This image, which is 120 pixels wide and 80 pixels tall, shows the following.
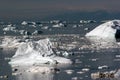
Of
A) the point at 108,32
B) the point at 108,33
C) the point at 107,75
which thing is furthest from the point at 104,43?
the point at 107,75

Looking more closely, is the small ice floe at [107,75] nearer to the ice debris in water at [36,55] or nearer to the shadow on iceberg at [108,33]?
the ice debris in water at [36,55]

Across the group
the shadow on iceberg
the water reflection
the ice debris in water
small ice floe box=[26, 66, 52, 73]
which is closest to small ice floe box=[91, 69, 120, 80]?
small ice floe box=[26, 66, 52, 73]

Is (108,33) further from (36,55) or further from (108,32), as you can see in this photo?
(36,55)

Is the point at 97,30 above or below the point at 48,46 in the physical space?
below

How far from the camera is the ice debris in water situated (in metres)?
28.3

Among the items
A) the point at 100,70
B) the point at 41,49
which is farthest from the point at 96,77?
the point at 41,49

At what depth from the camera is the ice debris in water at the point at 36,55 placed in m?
28.3

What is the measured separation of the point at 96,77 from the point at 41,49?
6.36 metres

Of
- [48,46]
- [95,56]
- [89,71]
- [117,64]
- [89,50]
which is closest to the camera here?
[89,71]

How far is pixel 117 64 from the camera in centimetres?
2727

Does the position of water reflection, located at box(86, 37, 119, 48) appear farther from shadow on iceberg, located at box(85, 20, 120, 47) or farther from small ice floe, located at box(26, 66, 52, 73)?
small ice floe, located at box(26, 66, 52, 73)

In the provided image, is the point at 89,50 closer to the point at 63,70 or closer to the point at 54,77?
the point at 63,70

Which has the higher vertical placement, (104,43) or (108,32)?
(104,43)

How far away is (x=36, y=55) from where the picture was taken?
28.6 m
